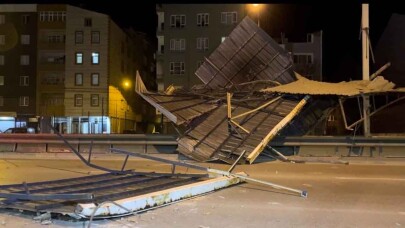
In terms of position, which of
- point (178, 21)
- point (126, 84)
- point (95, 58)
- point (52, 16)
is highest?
point (52, 16)

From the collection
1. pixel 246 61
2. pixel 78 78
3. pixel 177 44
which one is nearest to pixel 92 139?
pixel 246 61

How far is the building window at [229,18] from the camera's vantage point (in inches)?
2366

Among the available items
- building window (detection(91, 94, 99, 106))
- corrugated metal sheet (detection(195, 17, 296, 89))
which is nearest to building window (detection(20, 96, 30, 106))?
building window (detection(91, 94, 99, 106))

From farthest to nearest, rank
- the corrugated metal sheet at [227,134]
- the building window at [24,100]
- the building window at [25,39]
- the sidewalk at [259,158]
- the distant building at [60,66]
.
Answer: the building window at [25,39], the building window at [24,100], the distant building at [60,66], the sidewalk at [259,158], the corrugated metal sheet at [227,134]

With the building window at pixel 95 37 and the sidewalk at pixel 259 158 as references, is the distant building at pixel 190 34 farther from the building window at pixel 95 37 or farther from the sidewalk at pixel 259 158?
the sidewalk at pixel 259 158

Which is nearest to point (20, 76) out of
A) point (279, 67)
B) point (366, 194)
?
point (279, 67)

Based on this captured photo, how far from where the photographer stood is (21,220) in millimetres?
6863

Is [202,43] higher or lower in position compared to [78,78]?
higher

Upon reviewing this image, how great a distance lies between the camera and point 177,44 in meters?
60.8

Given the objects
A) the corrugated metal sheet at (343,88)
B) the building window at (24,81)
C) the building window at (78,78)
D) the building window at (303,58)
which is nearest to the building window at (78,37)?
the building window at (78,78)

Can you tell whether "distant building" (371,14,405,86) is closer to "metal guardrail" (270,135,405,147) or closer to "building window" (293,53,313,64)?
"building window" (293,53,313,64)

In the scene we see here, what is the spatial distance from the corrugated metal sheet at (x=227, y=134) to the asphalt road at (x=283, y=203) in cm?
161

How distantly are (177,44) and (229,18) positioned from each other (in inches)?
285

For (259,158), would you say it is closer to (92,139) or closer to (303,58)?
(92,139)
